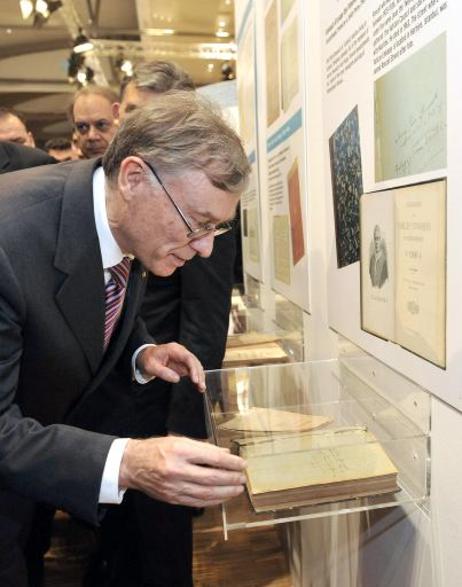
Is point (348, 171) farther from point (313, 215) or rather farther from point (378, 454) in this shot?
point (378, 454)

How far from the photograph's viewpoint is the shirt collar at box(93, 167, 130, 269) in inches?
41.6

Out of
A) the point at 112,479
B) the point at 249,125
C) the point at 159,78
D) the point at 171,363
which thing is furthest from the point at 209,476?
the point at 249,125

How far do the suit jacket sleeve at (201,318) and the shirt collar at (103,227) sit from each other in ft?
1.61

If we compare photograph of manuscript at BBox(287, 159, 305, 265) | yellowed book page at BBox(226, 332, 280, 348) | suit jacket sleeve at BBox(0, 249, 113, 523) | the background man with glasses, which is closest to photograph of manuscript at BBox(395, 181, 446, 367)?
suit jacket sleeve at BBox(0, 249, 113, 523)

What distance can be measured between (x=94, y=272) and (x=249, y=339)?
1190mm

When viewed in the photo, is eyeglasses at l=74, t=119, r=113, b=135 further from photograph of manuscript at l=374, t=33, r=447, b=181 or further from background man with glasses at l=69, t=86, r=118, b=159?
photograph of manuscript at l=374, t=33, r=447, b=181

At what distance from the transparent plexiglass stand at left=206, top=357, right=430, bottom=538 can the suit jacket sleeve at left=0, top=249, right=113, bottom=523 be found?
228mm

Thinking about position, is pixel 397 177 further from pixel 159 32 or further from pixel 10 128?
pixel 159 32

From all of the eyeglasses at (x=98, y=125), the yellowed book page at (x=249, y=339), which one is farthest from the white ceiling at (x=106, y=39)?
the yellowed book page at (x=249, y=339)

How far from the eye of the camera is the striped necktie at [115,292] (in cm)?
117

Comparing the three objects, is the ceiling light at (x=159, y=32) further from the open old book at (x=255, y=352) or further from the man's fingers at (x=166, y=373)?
→ the man's fingers at (x=166, y=373)

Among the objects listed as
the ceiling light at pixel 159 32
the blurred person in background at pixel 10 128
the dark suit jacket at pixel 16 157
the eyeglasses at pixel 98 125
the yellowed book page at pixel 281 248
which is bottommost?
the yellowed book page at pixel 281 248

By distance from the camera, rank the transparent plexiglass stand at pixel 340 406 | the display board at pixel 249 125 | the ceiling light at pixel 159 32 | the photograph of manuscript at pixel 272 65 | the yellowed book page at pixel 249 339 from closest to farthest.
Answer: the transparent plexiglass stand at pixel 340 406 < the photograph of manuscript at pixel 272 65 < the yellowed book page at pixel 249 339 < the display board at pixel 249 125 < the ceiling light at pixel 159 32

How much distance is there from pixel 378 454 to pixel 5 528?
0.85 m
